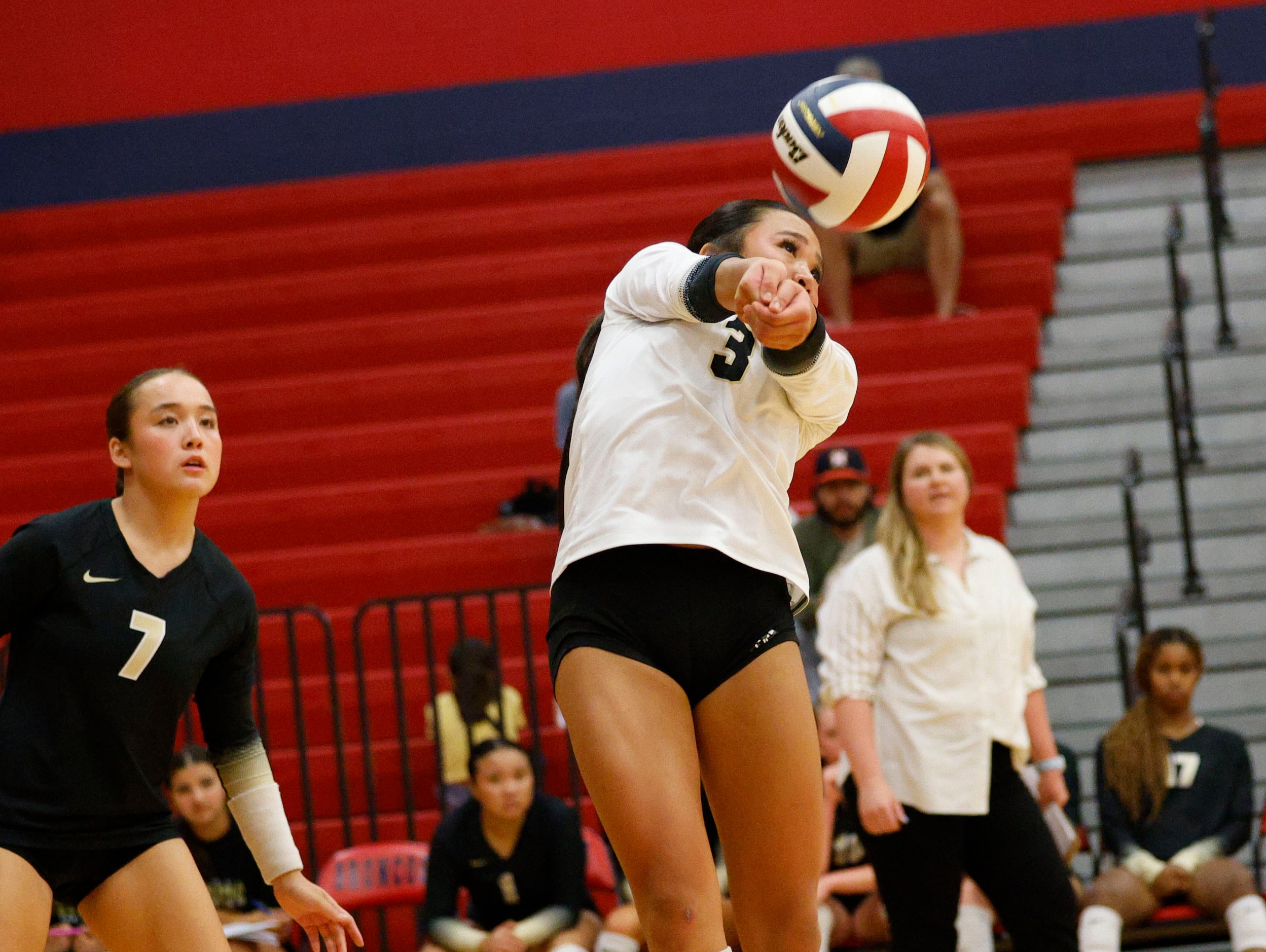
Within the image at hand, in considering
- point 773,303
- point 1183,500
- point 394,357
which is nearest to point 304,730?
point 394,357

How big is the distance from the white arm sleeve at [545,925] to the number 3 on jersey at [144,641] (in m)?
2.78

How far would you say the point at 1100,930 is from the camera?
5.88 meters

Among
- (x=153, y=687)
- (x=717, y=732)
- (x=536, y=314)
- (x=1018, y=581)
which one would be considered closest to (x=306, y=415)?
(x=536, y=314)

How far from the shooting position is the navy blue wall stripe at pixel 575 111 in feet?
37.5

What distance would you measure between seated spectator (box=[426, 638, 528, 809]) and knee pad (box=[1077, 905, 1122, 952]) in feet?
7.94

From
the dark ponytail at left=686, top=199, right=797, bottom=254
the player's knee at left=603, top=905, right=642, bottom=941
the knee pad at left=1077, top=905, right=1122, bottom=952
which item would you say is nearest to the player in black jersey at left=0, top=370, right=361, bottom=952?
the dark ponytail at left=686, top=199, right=797, bottom=254

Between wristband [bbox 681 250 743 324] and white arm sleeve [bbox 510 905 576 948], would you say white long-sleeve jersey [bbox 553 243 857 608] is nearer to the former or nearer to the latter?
wristband [bbox 681 250 743 324]

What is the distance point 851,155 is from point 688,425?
73 centimetres

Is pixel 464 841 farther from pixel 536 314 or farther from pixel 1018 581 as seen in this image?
pixel 536 314

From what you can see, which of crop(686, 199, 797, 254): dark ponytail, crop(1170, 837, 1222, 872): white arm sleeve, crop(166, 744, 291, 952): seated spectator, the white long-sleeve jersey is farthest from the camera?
crop(166, 744, 291, 952): seated spectator

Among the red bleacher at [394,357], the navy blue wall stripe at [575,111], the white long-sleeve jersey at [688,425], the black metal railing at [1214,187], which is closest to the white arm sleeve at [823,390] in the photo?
the white long-sleeve jersey at [688,425]

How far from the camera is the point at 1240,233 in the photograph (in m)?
10.0

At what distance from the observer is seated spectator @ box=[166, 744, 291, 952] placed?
6.42 meters

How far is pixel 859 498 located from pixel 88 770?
4.26 m
